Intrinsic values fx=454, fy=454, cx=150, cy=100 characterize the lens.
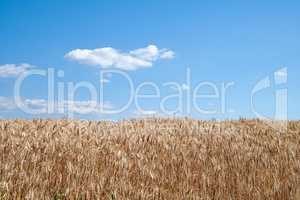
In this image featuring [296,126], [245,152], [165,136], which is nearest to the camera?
[245,152]

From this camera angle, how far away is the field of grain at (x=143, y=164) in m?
5.95

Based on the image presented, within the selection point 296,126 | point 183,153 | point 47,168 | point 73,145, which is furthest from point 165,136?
point 296,126

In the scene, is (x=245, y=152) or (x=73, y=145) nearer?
(x=73, y=145)

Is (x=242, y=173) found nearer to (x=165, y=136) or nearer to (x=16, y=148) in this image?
(x=165, y=136)

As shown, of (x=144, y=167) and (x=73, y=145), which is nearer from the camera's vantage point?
(x=144, y=167)

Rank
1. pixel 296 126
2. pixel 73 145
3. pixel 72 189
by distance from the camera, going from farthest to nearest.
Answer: pixel 296 126
pixel 73 145
pixel 72 189

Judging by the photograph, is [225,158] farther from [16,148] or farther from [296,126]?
[296,126]

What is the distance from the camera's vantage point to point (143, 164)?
7664 millimetres

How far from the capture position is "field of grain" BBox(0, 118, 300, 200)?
5953 mm

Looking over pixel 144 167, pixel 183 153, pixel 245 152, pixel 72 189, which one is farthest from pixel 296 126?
pixel 72 189

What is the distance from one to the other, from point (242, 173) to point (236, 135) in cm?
311

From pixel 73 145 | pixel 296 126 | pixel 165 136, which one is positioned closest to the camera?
pixel 73 145

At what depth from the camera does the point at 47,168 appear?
6570 millimetres

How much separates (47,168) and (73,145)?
1736 mm
